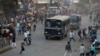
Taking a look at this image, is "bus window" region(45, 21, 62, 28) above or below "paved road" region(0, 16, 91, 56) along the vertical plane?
above

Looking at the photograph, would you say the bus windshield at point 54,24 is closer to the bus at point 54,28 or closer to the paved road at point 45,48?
the bus at point 54,28

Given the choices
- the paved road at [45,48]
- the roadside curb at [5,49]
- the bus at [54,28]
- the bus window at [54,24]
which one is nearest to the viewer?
A: the paved road at [45,48]

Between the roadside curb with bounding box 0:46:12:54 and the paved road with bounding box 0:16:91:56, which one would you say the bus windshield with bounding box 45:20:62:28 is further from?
the roadside curb with bounding box 0:46:12:54

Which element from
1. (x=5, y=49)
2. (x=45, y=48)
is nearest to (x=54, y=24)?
(x=45, y=48)

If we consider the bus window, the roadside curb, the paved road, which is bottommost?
the paved road

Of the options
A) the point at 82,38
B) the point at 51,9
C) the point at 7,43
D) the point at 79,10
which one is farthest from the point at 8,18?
the point at 79,10

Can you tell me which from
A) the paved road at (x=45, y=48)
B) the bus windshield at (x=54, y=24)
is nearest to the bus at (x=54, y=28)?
the bus windshield at (x=54, y=24)

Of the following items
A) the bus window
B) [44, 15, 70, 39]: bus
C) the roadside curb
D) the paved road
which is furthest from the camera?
the bus window

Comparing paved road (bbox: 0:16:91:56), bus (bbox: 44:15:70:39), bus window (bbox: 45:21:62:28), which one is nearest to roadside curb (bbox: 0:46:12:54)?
paved road (bbox: 0:16:91:56)

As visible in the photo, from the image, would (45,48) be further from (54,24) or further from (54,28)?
(54,24)

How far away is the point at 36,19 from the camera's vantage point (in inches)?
2638

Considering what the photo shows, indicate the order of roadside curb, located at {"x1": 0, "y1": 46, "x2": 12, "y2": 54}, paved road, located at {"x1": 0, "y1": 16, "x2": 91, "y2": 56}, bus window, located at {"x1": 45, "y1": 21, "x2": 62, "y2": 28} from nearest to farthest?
1. paved road, located at {"x1": 0, "y1": 16, "x2": 91, "y2": 56}
2. roadside curb, located at {"x1": 0, "y1": 46, "x2": 12, "y2": 54}
3. bus window, located at {"x1": 45, "y1": 21, "x2": 62, "y2": 28}

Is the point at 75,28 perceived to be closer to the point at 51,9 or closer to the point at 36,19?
the point at 36,19

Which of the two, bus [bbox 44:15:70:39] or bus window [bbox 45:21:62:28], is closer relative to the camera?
bus [bbox 44:15:70:39]
